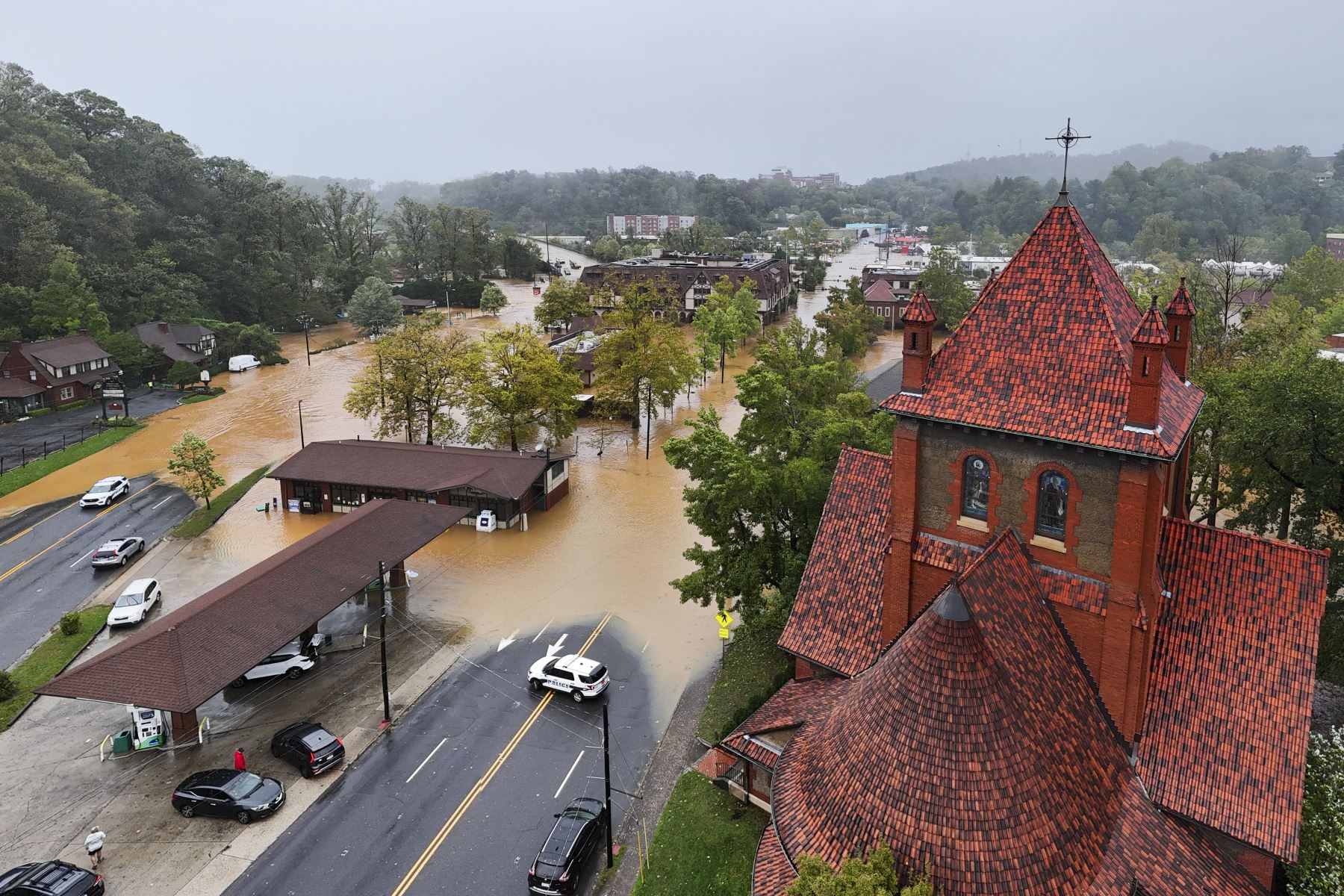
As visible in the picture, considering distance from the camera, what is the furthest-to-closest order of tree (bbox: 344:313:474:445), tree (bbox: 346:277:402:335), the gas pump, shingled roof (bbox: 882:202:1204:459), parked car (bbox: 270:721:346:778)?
tree (bbox: 346:277:402:335), tree (bbox: 344:313:474:445), the gas pump, parked car (bbox: 270:721:346:778), shingled roof (bbox: 882:202:1204:459)

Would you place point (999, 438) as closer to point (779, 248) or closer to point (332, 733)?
point (332, 733)

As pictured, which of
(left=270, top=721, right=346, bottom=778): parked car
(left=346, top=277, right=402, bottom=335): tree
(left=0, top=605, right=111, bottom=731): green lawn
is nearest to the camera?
(left=270, top=721, right=346, bottom=778): parked car

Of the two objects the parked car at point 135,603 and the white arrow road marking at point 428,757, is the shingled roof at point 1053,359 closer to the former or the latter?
the white arrow road marking at point 428,757

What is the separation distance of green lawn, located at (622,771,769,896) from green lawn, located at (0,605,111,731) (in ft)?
79.5

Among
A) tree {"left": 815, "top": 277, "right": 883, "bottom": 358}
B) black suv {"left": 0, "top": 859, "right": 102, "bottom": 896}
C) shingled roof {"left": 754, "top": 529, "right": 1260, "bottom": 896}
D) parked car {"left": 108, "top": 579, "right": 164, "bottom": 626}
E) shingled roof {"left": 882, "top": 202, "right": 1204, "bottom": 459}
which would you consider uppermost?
shingled roof {"left": 882, "top": 202, "right": 1204, "bottom": 459}

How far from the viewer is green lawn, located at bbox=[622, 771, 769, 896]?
2231 cm

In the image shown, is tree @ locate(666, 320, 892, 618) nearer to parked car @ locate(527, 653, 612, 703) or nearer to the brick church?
parked car @ locate(527, 653, 612, 703)

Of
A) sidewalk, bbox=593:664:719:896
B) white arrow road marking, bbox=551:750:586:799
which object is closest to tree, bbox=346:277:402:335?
sidewalk, bbox=593:664:719:896

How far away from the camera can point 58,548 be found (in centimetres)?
4647

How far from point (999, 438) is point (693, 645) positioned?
20.2 m

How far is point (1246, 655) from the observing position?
17891 millimetres

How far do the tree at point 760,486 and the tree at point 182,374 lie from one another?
6518 cm

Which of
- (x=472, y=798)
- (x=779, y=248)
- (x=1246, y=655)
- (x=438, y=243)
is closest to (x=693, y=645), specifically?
(x=472, y=798)

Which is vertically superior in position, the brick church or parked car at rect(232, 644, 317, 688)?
the brick church
